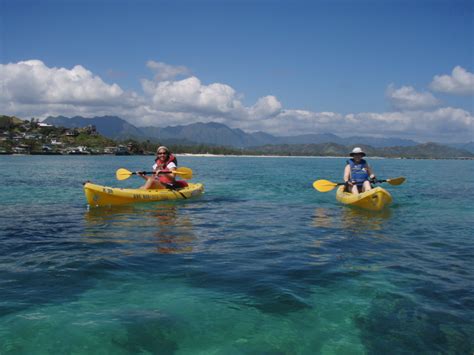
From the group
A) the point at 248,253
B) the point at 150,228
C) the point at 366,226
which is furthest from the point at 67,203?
the point at 366,226

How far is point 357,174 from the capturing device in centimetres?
1653

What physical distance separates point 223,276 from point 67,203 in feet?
39.5

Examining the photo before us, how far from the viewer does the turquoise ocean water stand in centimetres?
484

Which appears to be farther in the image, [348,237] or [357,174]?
[357,174]

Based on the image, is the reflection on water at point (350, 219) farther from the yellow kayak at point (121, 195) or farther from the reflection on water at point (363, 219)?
the yellow kayak at point (121, 195)

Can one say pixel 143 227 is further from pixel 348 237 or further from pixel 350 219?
pixel 350 219

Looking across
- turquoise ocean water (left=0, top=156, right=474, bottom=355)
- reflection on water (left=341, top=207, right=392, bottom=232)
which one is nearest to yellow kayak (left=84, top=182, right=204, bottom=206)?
turquoise ocean water (left=0, top=156, right=474, bottom=355)

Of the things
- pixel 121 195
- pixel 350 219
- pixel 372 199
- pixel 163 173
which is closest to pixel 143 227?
pixel 121 195

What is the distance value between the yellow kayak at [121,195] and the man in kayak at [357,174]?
286 inches

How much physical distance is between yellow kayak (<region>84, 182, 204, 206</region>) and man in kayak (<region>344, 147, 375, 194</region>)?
726 centimetres

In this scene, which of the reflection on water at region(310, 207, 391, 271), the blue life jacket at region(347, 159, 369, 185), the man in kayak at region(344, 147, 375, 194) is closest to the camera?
the reflection on water at region(310, 207, 391, 271)

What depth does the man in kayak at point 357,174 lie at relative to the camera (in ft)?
53.5

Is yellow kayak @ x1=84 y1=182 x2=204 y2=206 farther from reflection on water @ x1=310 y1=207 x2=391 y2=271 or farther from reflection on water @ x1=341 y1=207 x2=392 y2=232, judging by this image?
reflection on water @ x1=341 y1=207 x2=392 y2=232

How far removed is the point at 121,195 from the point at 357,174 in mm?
9569
